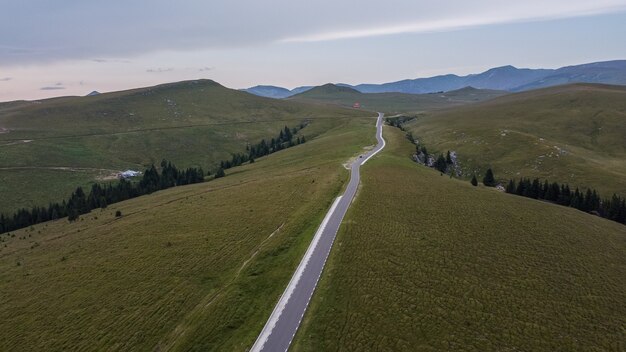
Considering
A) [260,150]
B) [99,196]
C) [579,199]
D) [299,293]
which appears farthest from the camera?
[260,150]

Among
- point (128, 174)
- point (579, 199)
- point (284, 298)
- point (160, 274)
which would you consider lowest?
point (579, 199)

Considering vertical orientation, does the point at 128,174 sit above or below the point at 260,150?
below

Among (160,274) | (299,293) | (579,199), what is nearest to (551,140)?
(579,199)

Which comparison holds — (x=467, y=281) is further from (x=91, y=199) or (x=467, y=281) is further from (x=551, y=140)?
(x=551, y=140)

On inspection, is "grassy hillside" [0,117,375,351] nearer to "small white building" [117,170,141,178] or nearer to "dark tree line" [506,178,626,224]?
"dark tree line" [506,178,626,224]

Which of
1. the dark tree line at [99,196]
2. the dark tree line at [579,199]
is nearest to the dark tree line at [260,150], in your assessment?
the dark tree line at [99,196]

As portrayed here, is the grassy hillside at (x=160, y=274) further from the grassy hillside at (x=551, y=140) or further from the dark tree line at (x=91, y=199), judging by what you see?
the grassy hillside at (x=551, y=140)

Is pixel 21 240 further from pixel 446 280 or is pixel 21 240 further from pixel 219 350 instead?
pixel 446 280

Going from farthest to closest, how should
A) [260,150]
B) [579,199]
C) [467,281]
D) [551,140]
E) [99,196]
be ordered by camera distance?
[260,150], [551,140], [99,196], [579,199], [467,281]
